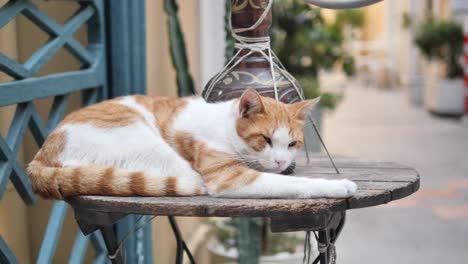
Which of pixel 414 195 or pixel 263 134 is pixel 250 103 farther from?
pixel 414 195

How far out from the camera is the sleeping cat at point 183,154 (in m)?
1.25

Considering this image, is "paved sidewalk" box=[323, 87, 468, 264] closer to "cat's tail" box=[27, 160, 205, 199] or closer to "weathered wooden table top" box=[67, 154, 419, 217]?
"weathered wooden table top" box=[67, 154, 419, 217]

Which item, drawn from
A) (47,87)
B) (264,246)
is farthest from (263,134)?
(264,246)

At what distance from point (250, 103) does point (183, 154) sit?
195 millimetres

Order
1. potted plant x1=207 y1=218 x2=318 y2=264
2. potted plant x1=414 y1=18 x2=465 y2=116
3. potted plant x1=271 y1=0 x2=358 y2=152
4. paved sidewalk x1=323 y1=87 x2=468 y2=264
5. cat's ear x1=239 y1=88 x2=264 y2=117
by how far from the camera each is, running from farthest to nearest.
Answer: potted plant x1=414 y1=18 x2=465 y2=116 < potted plant x1=271 y1=0 x2=358 y2=152 < paved sidewalk x1=323 y1=87 x2=468 y2=264 < potted plant x1=207 y1=218 x2=318 y2=264 < cat's ear x1=239 y1=88 x2=264 y2=117

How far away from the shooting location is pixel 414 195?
4961mm

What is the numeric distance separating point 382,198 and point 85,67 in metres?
1.06

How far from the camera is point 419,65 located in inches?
469

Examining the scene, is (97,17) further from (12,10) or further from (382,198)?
(382,198)

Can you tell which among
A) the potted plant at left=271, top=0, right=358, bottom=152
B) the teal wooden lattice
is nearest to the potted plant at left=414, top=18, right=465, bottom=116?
the potted plant at left=271, top=0, right=358, bottom=152

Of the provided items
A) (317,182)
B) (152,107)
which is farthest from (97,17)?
(317,182)

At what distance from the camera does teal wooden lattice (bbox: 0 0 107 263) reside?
1.49 meters

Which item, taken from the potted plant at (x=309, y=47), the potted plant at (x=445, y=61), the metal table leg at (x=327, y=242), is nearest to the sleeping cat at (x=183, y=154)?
the metal table leg at (x=327, y=242)

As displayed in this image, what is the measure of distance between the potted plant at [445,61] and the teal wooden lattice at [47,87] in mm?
7662
